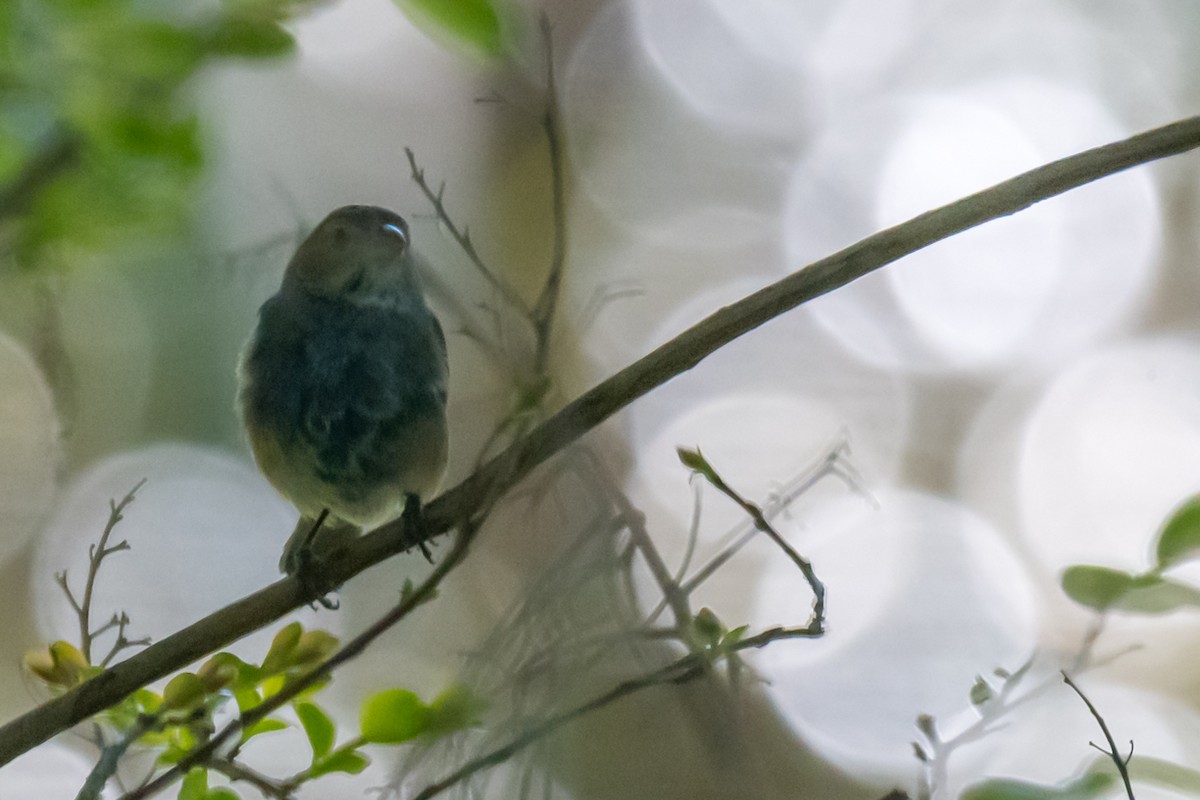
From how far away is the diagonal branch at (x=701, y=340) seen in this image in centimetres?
103

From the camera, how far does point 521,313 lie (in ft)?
3.62

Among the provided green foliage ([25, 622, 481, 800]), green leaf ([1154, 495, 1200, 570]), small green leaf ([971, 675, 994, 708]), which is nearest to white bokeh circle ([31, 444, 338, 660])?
green foliage ([25, 622, 481, 800])

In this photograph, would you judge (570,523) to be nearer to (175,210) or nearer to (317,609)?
(175,210)

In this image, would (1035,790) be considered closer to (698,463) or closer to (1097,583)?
(1097,583)

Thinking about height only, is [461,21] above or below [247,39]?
below

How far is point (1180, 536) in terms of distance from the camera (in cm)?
85

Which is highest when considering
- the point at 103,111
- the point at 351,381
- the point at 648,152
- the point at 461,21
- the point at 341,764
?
the point at 648,152

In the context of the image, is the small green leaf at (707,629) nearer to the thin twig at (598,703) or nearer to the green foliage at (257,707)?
the thin twig at (598,703)

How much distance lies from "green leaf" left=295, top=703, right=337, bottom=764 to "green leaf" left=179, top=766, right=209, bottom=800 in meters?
0.09

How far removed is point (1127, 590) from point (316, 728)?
69 centimetres

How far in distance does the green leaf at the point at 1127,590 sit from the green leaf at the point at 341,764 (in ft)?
2.02

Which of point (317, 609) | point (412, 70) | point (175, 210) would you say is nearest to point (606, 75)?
point (412, 70)

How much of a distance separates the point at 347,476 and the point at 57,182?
0.88 meters

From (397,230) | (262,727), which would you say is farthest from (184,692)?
(397,230)
